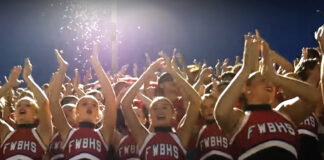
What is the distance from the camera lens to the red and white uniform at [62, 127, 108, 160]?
12.6 feet

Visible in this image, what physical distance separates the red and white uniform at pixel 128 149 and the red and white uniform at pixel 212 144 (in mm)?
577

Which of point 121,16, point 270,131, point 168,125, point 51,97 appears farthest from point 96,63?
point 121,16

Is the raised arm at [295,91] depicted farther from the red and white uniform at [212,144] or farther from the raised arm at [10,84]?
the raised arm at [10,84]

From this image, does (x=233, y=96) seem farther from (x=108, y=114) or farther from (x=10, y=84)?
(x=10, y=84)

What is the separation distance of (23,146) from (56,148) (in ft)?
1.17

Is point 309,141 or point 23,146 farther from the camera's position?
point 23,146

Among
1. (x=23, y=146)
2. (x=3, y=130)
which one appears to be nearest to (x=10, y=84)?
(x=3, y=130)

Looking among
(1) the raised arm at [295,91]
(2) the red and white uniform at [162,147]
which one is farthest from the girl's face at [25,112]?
(1) the raised arm at [295,91]

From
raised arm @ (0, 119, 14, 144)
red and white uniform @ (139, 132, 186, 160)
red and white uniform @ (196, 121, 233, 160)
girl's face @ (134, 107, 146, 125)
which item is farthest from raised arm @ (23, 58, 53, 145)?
red and white uniform @ (196, 121, 233, 160)

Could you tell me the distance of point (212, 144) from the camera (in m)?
3.93

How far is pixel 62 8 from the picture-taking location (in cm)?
1309

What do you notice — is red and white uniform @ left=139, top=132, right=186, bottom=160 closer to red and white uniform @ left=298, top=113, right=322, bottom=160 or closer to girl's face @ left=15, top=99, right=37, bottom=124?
red and white uniform @ left=298, top=113, right=322, bottom=160

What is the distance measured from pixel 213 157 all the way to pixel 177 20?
33.6 feet

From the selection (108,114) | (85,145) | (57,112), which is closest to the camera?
(85,145)
